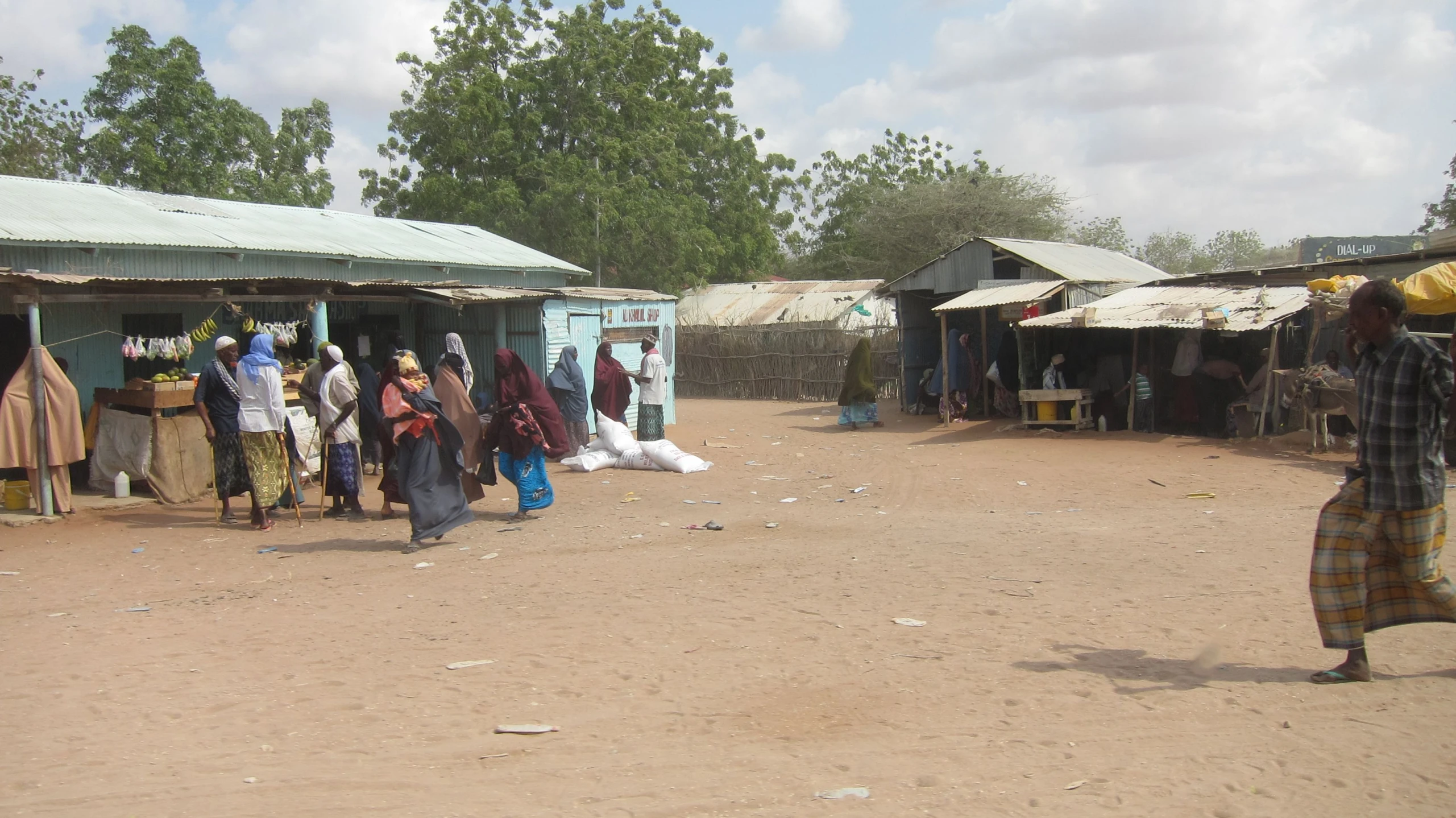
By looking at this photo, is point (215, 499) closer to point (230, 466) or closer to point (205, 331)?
point (230, 466)

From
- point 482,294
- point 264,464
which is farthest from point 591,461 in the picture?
point 264,464

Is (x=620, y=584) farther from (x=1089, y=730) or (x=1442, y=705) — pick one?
(x=1442, y=705)

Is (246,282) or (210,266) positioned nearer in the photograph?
(246,282)

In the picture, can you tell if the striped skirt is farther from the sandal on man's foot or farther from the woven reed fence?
the woven reed fence

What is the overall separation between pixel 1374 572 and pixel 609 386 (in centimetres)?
1004

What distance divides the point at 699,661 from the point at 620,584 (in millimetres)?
1816

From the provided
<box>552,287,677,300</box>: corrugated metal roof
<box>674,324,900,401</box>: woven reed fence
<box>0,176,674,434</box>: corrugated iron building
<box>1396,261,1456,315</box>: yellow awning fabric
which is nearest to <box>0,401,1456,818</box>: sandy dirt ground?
<box>0,176,674,434</box>: corrugated iron building

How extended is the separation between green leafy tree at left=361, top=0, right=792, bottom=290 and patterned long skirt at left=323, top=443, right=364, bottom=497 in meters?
19.4

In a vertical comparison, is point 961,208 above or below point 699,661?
above

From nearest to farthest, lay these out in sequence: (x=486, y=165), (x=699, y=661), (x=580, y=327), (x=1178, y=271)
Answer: (x=699, y=661) < (x=580, y=327) < (x=486, y=165) < (x=1178, y=271)

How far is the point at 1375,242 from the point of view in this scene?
26.5 meters

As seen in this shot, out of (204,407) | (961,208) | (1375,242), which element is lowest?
(204,407)

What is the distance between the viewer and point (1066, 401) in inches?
642

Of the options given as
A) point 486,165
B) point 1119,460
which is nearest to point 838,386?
point 1119,460
